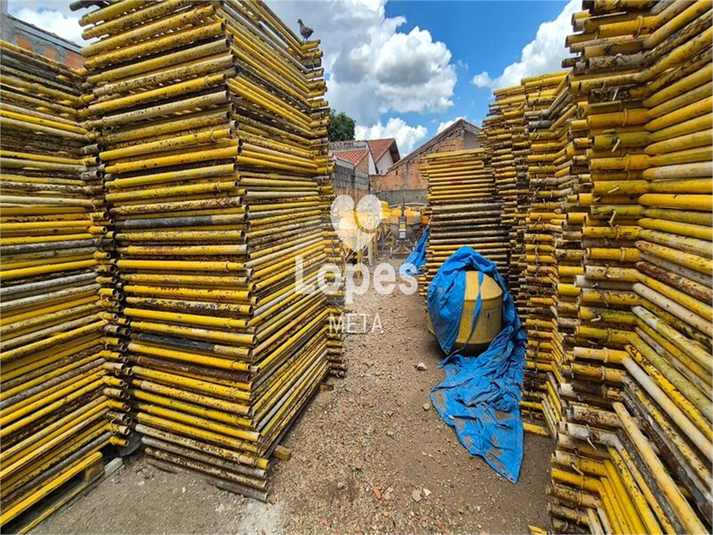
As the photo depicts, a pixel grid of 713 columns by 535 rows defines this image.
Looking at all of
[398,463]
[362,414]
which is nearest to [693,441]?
[398,463]

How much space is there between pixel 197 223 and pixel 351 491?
319 cm

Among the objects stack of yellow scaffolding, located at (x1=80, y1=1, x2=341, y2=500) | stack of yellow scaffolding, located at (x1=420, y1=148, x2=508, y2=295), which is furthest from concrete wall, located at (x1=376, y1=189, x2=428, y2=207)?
stack of yellow scaffolding, located at (x1=80, y1=1, x2=341, y2=500)

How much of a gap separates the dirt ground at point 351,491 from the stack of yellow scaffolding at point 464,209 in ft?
15.6

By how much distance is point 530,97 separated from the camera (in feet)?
15.3

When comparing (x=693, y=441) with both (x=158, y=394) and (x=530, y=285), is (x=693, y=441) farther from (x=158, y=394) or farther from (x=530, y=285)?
(x=158, y=394)

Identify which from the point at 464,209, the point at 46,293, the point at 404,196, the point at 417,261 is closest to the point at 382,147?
the point at 404,196

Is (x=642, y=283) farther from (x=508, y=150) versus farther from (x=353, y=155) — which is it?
(x=353, y=155)

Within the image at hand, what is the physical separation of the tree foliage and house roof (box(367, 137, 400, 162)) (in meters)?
2.17

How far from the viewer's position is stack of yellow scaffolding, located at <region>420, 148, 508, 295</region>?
7.69m

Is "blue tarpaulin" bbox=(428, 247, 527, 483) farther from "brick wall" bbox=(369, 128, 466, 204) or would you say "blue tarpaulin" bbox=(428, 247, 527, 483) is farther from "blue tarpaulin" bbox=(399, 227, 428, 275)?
"brick wall" bbox=(369, 128, 466, 204)

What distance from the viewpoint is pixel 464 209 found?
8000 millimetres

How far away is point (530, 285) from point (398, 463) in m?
2.97

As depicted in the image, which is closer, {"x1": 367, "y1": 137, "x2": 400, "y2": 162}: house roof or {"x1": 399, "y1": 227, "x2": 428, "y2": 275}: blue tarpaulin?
{"x1": 399, "y1": 227, "x2": 428, "y2": 275}: blue tarpaulin

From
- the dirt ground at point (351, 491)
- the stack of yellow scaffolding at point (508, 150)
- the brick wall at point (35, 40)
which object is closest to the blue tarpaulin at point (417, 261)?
the stack of yellow scaffolding at point (508, 150)
